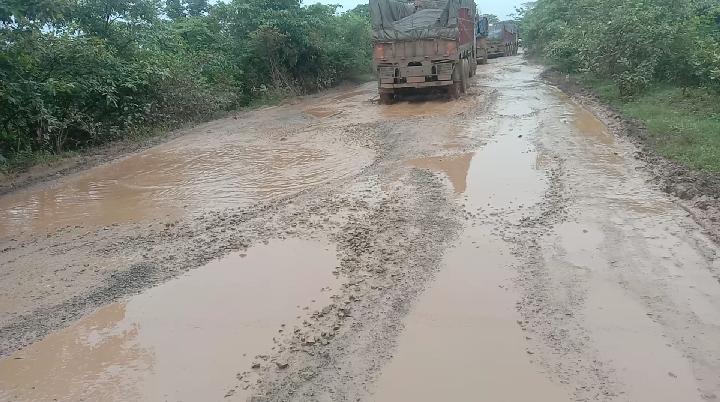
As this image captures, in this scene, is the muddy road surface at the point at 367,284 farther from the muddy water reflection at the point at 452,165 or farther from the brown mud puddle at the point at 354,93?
the brown mud puddle at the point at 354,93

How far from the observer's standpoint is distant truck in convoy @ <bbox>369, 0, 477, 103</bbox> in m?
14.4

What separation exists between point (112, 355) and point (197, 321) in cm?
64

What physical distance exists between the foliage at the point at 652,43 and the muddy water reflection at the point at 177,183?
23.2ft

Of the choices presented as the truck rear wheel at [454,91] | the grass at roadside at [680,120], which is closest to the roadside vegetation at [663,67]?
the grass at roadside at [680,120]

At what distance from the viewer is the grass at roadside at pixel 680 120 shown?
7488 millimetres

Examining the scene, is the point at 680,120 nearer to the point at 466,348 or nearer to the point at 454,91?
the point at 454,91

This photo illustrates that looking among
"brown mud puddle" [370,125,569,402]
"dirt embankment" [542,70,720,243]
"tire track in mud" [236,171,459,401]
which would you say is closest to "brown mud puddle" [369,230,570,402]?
"brown mud puddle" [370,125,569,402]

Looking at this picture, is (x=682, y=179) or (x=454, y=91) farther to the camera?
(x=454, y=91)

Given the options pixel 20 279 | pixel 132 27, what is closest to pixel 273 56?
pixel 132 27

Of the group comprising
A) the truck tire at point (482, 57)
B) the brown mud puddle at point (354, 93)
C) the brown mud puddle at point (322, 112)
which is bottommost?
the brown mud puddle at point (322, 112)

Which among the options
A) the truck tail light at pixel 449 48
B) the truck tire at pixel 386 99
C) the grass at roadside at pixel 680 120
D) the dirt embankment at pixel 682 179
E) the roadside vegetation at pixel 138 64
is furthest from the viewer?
the truck tire at pixel 386 99

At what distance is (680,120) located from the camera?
9391mm

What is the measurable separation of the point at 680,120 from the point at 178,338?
345 inches

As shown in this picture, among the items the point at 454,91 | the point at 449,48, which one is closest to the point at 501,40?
the point at 454,91
